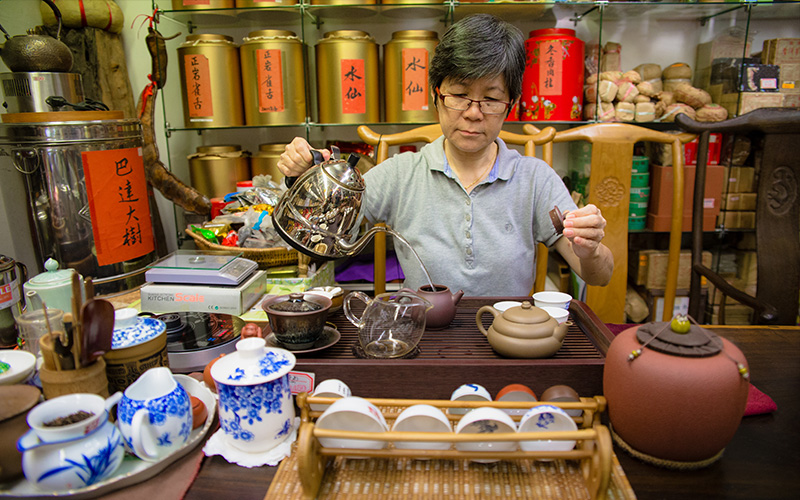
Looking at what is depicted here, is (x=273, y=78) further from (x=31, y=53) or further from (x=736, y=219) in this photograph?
(x=736, y=219)

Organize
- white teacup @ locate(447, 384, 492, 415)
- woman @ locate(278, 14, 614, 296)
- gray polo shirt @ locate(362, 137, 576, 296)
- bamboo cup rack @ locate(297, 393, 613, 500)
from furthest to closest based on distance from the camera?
gray polo shirt @ locate(362, 137, 576, 296) < woman @ locate(278, 14, 614, 296) < white teacup @ locate(447, 384, 492, 415) < bamboo cup rack @ locate(297, 393, 613, 500)

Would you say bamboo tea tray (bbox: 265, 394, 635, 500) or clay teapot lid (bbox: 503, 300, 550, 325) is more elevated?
clay teapot lid (bbox: 503, 300, 550, 325)

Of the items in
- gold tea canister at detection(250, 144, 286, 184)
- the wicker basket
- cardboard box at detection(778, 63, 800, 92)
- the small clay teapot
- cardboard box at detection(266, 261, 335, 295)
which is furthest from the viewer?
gold tea canister at detection(250, 144, 286, 184)

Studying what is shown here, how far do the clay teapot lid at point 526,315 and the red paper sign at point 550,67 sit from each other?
5.30ft

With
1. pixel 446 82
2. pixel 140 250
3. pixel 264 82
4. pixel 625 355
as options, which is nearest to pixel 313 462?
pixel 625 355

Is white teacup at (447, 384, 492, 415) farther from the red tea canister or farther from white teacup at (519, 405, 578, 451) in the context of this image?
the red tea canister

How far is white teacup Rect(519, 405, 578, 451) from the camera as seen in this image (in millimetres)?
765

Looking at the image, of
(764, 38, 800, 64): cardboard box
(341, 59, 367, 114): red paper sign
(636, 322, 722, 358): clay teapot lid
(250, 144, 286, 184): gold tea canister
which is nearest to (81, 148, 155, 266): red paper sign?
(250, 144, 286, 184): gold tea canister

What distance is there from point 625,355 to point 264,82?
2.09 m

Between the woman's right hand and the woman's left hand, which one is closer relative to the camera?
the woman's left hand

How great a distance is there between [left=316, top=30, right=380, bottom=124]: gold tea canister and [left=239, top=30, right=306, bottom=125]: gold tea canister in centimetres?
10

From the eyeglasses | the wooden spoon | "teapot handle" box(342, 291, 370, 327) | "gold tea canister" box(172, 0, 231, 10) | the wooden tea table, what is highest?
"gold tea canister" box(172, 0, 231, 10)

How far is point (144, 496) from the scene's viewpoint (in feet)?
2.47

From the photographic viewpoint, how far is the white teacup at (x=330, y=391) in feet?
2.82
